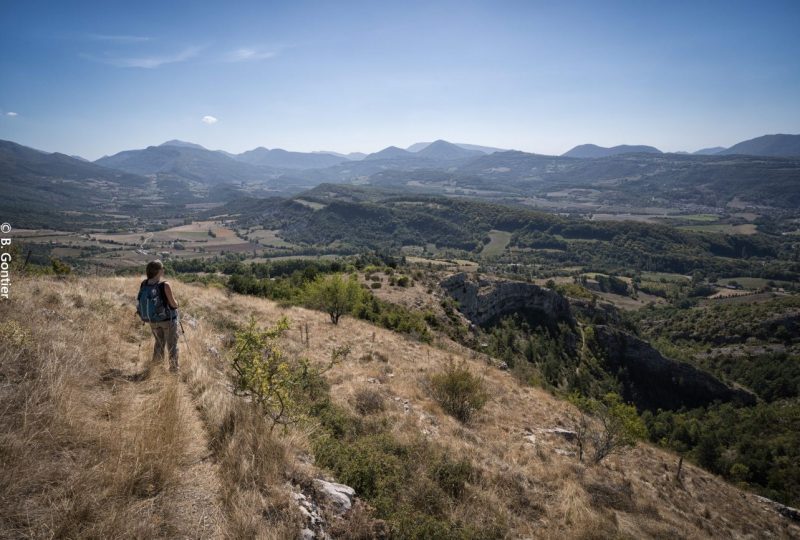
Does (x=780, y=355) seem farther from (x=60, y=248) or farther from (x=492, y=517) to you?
(x=60, y=248)

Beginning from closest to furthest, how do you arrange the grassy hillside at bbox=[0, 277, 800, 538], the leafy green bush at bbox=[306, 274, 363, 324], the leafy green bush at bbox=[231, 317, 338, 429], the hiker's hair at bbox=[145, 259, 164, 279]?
the grassy hillside at bbox=[0, 277, 800, 538]
the leafy green bush at bbox=[231, 317, 338, 429]
the hiker's hair at bbox=[145, 259, 164, 279]
the leafy green bush at bbox=[306, 274, 363, 324]

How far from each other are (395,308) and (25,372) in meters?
33.0

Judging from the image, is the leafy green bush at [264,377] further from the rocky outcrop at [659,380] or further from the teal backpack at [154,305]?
the rocky outcrop at [659,380]

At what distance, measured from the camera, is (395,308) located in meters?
37.2

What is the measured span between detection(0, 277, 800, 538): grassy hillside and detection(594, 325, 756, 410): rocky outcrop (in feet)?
170

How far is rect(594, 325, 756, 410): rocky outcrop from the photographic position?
189ft

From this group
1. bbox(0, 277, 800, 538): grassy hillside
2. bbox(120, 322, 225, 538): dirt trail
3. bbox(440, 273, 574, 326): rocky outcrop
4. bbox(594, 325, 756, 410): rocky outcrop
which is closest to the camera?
bbox(0, 277, 800, 538): grassy hillside

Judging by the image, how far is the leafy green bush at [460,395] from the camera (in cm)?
1207

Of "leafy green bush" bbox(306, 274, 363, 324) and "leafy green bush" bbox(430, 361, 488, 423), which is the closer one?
"leafy green bush" bbox(430, 361, 488, 423)

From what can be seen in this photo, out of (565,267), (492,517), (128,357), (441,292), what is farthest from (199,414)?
(565,267)

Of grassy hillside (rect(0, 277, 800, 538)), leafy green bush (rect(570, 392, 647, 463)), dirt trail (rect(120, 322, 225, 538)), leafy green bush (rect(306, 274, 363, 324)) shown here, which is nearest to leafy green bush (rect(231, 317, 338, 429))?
grassy hillside (rect(0, 277, 800, 538))

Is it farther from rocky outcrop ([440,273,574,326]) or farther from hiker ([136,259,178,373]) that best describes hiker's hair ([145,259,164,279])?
rocky outcrop ([440,273,574,326])

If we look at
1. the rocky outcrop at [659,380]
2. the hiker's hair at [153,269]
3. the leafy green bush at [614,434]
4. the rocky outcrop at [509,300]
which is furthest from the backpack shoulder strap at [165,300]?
the rocky outcrop at [659,380]

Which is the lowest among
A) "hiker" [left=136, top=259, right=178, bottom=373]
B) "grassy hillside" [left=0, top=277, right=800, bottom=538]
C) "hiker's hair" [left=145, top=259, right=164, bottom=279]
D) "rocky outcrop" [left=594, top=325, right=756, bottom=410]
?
"rocky outcrop" [left=594, top=325, right=756, bottom=410]
